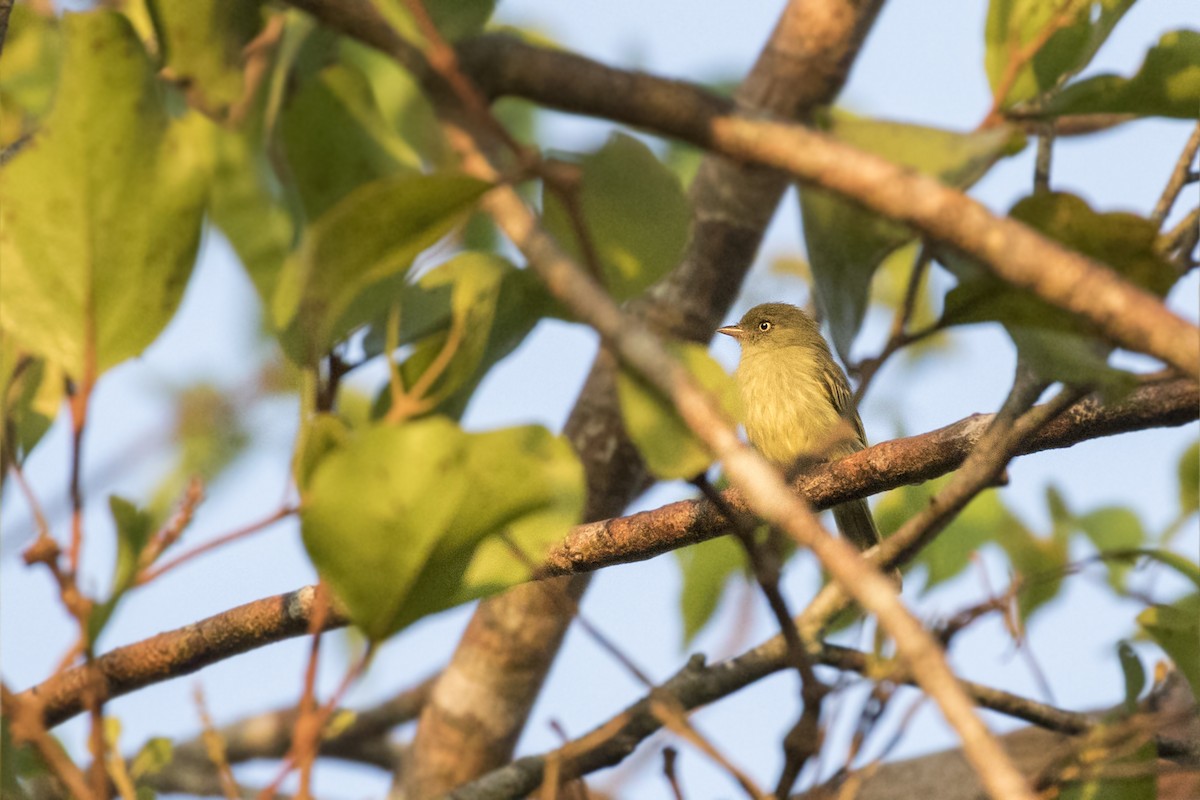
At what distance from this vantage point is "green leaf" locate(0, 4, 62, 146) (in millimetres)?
2299

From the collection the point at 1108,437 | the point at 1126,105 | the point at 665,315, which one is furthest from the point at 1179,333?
the point at 665,315

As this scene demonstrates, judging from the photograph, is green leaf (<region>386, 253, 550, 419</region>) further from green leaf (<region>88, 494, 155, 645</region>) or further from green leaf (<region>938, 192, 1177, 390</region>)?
green leaf (<region>938, 192, 1177, 390</region>)

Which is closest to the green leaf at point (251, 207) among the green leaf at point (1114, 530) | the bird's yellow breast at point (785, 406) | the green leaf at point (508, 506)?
the green leaf at point (508, 506)

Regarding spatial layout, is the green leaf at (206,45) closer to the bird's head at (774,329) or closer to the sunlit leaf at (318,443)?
the sunlit leaf at (318,443)

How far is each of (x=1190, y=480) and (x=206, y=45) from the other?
107 inches

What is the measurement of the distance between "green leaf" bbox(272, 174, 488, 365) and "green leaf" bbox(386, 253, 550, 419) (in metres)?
0.39

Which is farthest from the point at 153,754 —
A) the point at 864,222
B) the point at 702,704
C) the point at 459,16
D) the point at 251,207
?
the point at 864,222

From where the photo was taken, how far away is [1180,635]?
2338 millimetres

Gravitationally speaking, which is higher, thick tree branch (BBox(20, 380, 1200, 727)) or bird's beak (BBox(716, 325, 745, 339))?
bird's beak (BBox(716, 325, 745, 339))

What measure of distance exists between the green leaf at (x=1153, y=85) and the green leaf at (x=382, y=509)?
98 cm

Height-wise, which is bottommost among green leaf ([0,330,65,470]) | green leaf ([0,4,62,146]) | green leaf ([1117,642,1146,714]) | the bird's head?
green leaf ([1117,642,1146,714])

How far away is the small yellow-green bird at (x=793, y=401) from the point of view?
5.04m

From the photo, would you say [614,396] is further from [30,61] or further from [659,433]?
[659,433]

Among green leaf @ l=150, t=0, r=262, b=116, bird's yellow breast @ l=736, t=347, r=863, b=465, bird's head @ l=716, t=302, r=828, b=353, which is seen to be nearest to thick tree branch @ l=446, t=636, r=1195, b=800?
green leaf @ l=150, t=0, r=262, b=116
